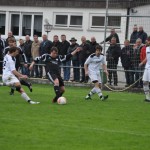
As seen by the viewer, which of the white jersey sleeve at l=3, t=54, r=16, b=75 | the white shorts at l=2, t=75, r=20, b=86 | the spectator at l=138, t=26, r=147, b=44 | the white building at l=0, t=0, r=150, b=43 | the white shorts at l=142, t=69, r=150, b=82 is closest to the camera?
the white shorts at l=2, t=75, r=20, b=86

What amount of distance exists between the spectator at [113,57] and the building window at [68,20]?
772 centimetres

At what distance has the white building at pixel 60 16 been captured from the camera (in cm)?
3218

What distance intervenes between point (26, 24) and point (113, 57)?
10.9m

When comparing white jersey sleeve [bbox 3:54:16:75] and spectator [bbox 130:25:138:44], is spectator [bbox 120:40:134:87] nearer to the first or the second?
spectator [bbox 130:25:138:44]

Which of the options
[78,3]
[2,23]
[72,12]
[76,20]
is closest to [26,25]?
[2,23]

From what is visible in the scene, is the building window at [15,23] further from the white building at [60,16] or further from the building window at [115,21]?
the building window at [115,21]

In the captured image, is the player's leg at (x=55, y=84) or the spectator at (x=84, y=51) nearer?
the player's leg at (x=55, y=84)

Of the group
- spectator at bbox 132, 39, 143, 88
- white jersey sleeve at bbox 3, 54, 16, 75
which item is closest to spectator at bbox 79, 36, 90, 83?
spectator at bbox 132, 39, 143, 88

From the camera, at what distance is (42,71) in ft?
94.6

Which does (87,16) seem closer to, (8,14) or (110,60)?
(8,14)

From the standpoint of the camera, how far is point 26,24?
35719 mm

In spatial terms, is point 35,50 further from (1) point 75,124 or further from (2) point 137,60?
(1) point 75,124

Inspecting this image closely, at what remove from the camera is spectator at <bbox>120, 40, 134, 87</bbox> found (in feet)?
82.9

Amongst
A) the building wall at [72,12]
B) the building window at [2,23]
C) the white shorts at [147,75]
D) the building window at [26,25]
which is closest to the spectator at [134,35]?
the white shorts at [147,75]
